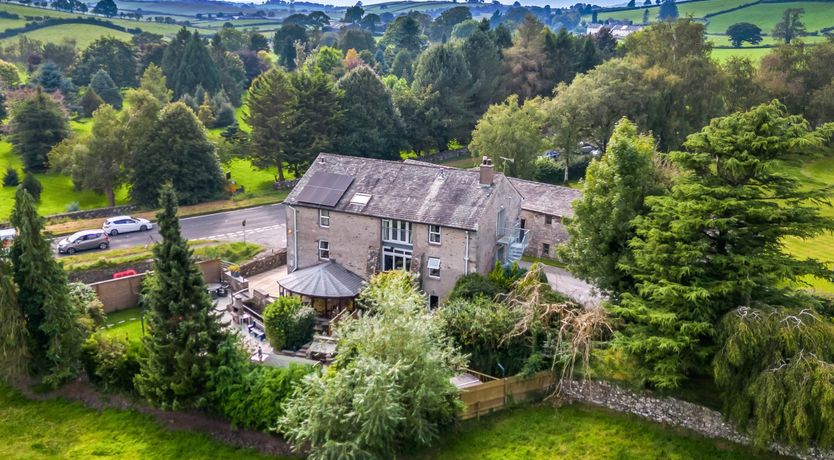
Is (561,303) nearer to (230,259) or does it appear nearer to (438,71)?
(230,259)

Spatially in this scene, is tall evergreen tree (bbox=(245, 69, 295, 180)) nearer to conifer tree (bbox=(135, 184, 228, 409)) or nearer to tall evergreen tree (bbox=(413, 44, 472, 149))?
tall evergreen tree (bbox=(413, 44, 472, 149))

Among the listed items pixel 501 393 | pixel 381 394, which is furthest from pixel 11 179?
pixel 501 393

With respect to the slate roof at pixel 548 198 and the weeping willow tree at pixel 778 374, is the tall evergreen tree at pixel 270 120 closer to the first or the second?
the slate roof at pixel 548 198

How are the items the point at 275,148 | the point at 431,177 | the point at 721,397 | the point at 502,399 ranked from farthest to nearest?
the point at 275,148 < the point at 431,177 < the point at 502,399 < the point at 721,397

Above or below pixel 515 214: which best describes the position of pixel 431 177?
above

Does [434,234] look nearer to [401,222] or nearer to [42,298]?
[401,222]

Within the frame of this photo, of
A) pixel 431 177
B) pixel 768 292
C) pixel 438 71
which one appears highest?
pixel 438 71

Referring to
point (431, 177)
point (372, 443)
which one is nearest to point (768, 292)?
point (372, 443)
